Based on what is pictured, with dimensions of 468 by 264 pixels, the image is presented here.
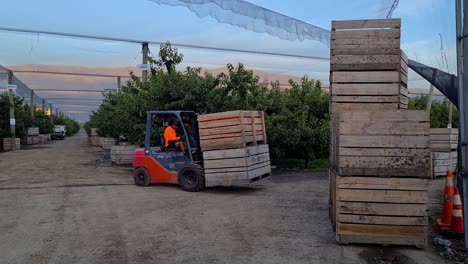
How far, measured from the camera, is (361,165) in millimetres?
6512

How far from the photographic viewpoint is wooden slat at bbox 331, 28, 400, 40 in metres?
8.16

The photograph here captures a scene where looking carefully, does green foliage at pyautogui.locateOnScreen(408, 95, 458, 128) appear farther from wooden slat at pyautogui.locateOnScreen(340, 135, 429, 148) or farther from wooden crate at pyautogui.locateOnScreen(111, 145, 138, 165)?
wooden slat at pyautogui.locateOnScreen(340, 135, 429, 148)

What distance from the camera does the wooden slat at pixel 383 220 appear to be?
6.36 metres

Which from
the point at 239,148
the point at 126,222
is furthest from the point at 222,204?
the point at 126,222

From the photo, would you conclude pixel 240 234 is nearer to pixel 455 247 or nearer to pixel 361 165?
pixel 361 165

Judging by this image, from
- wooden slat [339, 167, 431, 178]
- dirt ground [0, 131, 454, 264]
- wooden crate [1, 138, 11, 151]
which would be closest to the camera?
dirt ground [0, 131, 454, 264]

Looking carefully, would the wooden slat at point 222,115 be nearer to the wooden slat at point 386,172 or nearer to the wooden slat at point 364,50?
the wooden slat at point 364,50

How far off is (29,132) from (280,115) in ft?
119

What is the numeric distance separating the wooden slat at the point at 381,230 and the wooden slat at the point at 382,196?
36cm

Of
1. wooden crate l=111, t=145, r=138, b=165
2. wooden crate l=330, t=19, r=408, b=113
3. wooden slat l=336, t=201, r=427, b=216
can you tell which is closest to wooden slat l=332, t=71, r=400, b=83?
wooden crate l=330, t=19, r=408, b=113

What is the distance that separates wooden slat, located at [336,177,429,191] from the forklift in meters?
6.06

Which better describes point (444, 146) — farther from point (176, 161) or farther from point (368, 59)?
point (176, 161)

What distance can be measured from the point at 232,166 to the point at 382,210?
5540 millimetres

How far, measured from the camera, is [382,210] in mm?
6449
